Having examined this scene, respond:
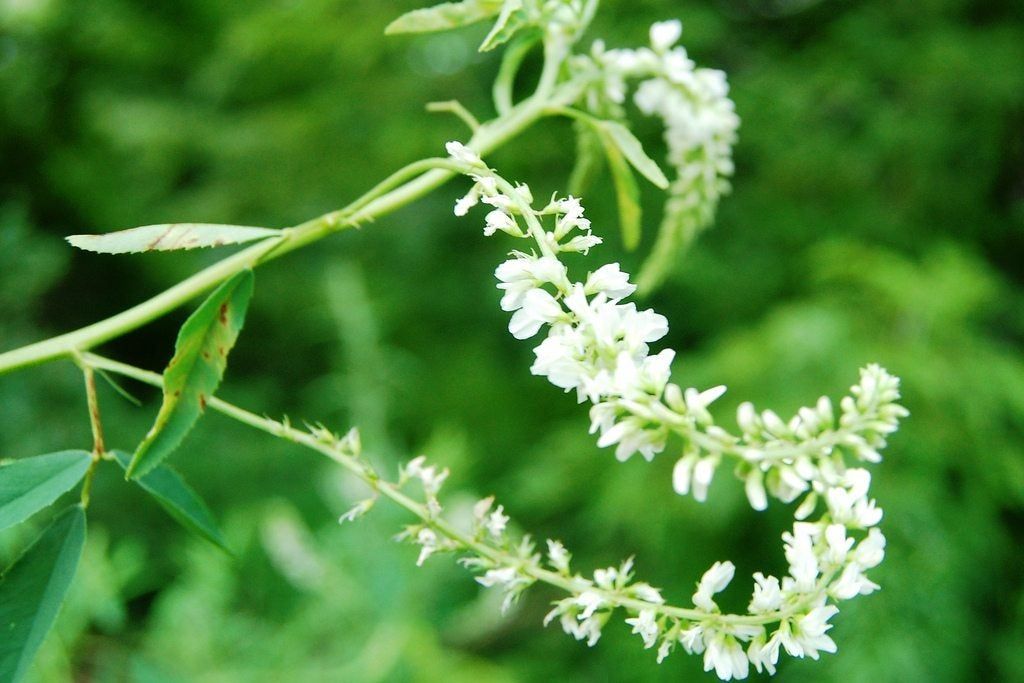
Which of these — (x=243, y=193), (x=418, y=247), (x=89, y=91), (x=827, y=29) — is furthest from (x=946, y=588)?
(x=89, y=91)

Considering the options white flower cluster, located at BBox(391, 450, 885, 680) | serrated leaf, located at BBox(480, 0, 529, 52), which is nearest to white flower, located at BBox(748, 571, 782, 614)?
white flower cluster, located at BBox(391, 450, 885, 680)

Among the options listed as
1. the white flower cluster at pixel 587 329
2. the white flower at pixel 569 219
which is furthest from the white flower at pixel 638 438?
the white flower at pixel 569 219

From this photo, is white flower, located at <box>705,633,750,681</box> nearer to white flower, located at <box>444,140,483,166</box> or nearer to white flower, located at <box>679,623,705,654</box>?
white flower, located at <box>679,623,705,654</box>

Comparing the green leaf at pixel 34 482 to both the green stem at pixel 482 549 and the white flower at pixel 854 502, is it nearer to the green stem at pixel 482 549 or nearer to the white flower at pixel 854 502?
the green stem at pixel 482 549

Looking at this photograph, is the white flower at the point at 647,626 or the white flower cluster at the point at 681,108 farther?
the white flower cluster at the point at 681,108

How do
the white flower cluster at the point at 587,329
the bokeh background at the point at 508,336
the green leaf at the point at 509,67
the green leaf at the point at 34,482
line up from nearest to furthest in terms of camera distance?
the white flower cluster at the point at 587,329 → the green leaf at the point at 34,482 → the green leaf at the point at 509,67 → the bokeh background at the point at 508,336

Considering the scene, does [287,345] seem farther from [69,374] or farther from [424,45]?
[424,45]

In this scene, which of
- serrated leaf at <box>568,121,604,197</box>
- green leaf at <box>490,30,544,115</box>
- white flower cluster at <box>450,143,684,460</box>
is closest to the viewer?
white flower cluster at <box>450,143,684,460</box>

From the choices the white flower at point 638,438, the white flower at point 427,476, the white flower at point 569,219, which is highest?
the white flower at point 569,219

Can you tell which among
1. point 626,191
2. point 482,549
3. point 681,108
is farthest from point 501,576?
point 681,108

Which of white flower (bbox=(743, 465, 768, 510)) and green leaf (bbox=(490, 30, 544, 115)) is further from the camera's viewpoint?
green leaf (bbox=(490, 30, 544, 115))
